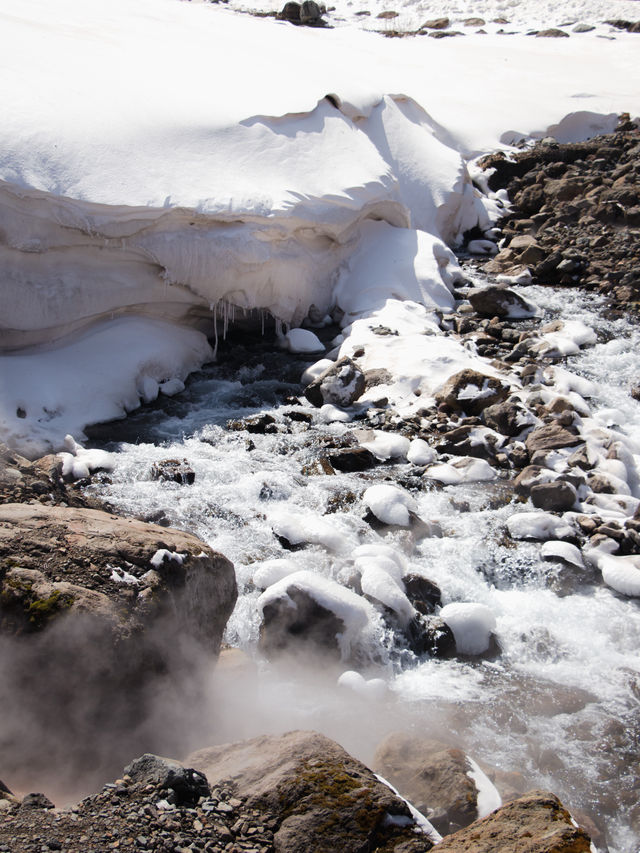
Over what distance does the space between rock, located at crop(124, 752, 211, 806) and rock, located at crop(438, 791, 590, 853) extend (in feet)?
2.83

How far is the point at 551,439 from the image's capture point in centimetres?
690

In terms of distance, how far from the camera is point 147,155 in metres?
8.62

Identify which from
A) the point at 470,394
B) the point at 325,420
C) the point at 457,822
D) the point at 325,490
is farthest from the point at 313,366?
the point at 457,822

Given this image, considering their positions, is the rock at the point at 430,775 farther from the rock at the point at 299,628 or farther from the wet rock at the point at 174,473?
the wet rock at the point at 174,473

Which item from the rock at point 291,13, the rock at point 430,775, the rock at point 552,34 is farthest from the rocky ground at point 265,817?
the rock at point 291,13

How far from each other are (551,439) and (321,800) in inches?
190

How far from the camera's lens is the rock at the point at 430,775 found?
338 cm

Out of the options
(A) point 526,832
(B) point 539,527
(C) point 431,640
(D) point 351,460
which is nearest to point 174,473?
(D) point 351,460

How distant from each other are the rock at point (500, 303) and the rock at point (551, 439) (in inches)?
126

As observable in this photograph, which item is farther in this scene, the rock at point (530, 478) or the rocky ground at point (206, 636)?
the rock at point (530, 478)

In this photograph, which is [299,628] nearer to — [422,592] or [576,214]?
[422,592]

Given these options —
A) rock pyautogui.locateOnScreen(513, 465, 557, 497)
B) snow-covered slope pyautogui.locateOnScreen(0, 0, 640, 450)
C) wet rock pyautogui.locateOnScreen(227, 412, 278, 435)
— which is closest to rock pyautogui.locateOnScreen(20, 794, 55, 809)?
snow-covered slope pyautogui.locateOnScreen(0, 0, 640, 450)

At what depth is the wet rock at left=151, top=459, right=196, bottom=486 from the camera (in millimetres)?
6453

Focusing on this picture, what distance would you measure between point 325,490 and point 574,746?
2.94m
